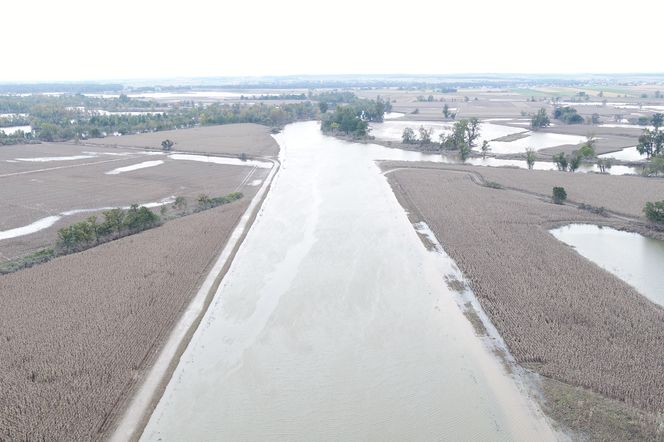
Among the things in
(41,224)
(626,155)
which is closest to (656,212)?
(626,155)

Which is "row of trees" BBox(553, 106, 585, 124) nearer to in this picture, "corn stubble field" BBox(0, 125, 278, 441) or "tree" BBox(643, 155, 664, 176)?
"tree" BBox(643, 155, 664, 176)

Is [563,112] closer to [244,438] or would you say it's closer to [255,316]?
[255,316]

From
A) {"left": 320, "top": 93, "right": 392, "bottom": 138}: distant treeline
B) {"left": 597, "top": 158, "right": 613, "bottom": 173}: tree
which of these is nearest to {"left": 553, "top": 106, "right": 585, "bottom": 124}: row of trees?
{"left": 320, "top": 93, "right": 392, "bottom": 138}: distant treeline

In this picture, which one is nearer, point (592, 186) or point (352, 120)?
point (592, 186)

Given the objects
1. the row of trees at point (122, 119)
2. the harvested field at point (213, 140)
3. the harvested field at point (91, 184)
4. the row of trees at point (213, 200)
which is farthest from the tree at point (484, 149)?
the row of trees at point (122, 119)

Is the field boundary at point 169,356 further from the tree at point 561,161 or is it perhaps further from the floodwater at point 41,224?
the tree at point 561,161

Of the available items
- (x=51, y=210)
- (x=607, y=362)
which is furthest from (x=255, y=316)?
(x=51, y=210)

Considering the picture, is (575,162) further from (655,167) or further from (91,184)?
(91,184)
